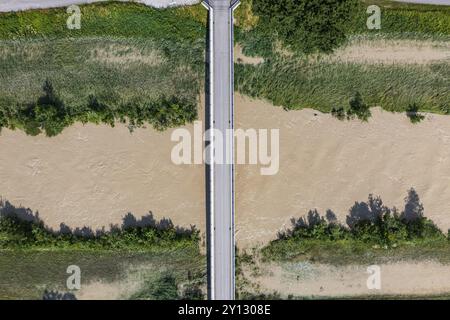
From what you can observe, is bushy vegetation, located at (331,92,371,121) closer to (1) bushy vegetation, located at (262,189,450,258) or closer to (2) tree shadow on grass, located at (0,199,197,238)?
(1) bushy vegetation, located at (262,189,450,258)

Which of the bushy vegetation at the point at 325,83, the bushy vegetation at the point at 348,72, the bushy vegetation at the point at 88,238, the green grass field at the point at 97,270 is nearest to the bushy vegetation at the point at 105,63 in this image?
the bushy vegetation at the point at 348,72

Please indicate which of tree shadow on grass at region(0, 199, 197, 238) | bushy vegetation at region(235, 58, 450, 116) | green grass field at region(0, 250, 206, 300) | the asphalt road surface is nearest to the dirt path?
the asphalt road surface

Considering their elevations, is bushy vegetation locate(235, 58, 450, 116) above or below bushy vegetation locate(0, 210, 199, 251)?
above

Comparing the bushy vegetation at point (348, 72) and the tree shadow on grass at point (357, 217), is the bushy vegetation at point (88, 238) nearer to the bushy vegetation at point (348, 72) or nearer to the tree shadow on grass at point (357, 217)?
the tree shadow on grass at point (357, 217)

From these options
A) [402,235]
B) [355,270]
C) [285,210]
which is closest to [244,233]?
[285,210]

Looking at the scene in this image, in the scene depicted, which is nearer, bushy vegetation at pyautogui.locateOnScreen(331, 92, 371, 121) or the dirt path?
bushy vegetation at pyautogui.locateOnScreen(331, 92, 371, 121)
